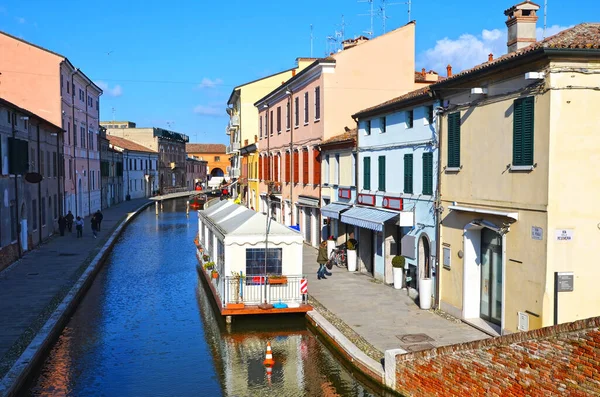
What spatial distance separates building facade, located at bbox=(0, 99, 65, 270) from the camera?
1059 inches

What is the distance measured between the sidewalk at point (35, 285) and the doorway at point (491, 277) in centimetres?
1188

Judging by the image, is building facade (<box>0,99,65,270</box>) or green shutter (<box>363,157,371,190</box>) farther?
building facade (<box>0,99,65,270</box>)

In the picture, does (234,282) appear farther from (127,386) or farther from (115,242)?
(115,242)

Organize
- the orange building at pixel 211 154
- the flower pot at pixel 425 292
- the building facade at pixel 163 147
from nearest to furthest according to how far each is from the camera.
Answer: the flower pot at pixel 425 292 < the building facade at pixel 163 147 < the orange building at pixel 211 154

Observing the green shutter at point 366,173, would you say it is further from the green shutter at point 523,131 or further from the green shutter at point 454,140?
the green shutter at point 523,131

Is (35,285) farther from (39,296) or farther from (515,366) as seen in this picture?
(515,366)

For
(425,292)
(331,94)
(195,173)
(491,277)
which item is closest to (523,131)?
(491,277)

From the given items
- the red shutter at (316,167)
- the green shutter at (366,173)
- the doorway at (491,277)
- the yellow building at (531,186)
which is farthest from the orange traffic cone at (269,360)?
the red shutter at (316,167)

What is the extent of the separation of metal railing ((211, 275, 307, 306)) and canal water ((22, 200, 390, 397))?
0.68m

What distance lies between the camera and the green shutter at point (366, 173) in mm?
25477

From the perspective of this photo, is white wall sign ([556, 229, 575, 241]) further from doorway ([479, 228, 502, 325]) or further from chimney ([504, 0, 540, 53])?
chimney ([504, 0, 540, 53])

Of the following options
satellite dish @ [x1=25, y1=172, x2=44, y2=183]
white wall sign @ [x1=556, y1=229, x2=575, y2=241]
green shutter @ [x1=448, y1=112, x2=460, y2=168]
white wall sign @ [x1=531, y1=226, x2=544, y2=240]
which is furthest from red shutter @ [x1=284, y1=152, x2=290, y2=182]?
white wall sign @ [x1=556, y1=229, x2=575, y2=241]

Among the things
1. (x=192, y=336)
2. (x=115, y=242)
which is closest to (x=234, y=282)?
(x=192, y=336)

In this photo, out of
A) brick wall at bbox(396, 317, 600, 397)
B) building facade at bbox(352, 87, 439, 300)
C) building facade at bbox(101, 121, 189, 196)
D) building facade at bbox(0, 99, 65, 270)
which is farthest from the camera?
building facade at bbox(101, 121, 189, 196)
